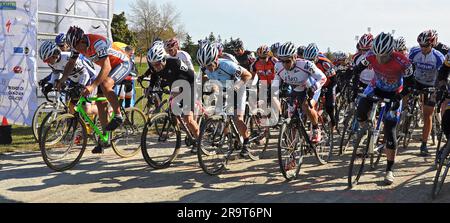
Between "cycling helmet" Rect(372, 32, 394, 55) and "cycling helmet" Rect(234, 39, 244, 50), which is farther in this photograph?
"cycling helmet" Rect(234, 39, 244, 50)

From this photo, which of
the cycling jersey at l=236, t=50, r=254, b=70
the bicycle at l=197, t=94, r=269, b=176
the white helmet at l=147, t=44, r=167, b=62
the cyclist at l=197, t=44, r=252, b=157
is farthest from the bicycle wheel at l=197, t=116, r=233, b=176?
the cycling jersey at l=236, t=50, r=254, b=70

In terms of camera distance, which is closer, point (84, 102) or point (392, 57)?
point (392, 57)

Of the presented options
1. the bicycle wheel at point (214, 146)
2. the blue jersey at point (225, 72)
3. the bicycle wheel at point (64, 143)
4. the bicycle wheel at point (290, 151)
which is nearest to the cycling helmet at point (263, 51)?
the blue jersey at point (225, 72)

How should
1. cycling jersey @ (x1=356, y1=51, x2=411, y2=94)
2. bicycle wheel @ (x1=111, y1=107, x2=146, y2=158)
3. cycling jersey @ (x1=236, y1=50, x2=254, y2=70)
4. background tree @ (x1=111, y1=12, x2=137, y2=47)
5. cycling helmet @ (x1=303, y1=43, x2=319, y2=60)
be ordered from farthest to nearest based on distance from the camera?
background tree @ (x1=111, y1=12, x2=137, y2=47), cycling jersey @ (x1=236, y1=50, x2=254, y2=70), cycling helmet @ (x1=303, y1=43, x2=319, y2=60), bicycle wheel @ (x1=111, y1=107, x2=146, y2=158), cycling jersey @ (x1=356, y1=51, x2=411, y2=94)

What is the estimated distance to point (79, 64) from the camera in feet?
25.6

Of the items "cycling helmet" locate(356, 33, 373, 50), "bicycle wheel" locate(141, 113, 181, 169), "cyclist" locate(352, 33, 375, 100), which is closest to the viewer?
"bicycle wheel" locate(141, 113, 181, 169)

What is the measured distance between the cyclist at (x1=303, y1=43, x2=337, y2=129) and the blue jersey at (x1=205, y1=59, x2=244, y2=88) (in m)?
2.07

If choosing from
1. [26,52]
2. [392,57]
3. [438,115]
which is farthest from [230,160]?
[26,52]

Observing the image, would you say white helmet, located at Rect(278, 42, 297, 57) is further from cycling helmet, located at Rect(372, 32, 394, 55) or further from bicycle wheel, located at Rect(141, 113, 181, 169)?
bicycle wheel, located at Rect(141, 113, 181, 169)

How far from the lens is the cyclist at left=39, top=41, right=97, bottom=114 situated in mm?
7551

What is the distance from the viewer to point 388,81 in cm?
588
